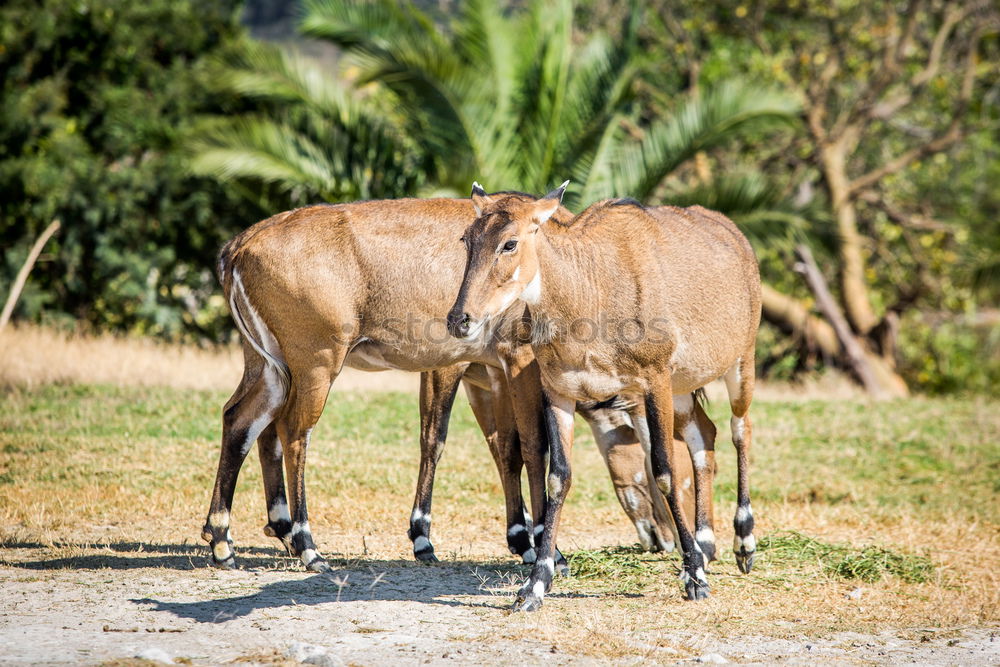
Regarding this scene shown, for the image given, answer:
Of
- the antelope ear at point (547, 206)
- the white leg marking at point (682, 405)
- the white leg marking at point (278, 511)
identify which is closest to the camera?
the antelope ear at point (547, 206)

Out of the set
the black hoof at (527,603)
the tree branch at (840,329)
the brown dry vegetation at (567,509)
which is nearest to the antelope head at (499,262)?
the black hoof at (527,603)

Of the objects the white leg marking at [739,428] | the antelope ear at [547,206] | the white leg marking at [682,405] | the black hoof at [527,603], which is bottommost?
the black hoof at [527,603]

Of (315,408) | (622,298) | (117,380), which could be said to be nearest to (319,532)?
(315,408)

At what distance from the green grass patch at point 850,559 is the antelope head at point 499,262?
277cm

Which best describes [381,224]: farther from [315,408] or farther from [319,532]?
[319,532]

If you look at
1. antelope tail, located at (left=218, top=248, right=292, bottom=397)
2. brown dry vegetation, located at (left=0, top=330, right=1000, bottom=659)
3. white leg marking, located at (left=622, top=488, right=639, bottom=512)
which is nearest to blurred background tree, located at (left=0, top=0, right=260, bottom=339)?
brown dry vegetation, located at (left=0, top=330, right=1000, bottom=659)

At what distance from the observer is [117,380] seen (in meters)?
13.9

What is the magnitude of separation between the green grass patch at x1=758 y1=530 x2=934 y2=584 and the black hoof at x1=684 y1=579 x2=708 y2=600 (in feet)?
3.91

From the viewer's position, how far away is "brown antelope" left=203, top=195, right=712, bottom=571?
6.96 meters

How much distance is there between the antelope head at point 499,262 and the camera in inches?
223

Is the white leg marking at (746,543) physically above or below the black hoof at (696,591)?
above

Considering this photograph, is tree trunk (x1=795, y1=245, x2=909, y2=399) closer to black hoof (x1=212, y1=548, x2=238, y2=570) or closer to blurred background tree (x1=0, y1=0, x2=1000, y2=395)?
blurred background tree (x1=0, y1=0, x2=1000, y2=395)

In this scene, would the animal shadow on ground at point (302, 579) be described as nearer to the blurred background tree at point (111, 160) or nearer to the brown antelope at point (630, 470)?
the brown antelope at point (630, 470)

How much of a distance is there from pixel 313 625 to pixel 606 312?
2266 mm
